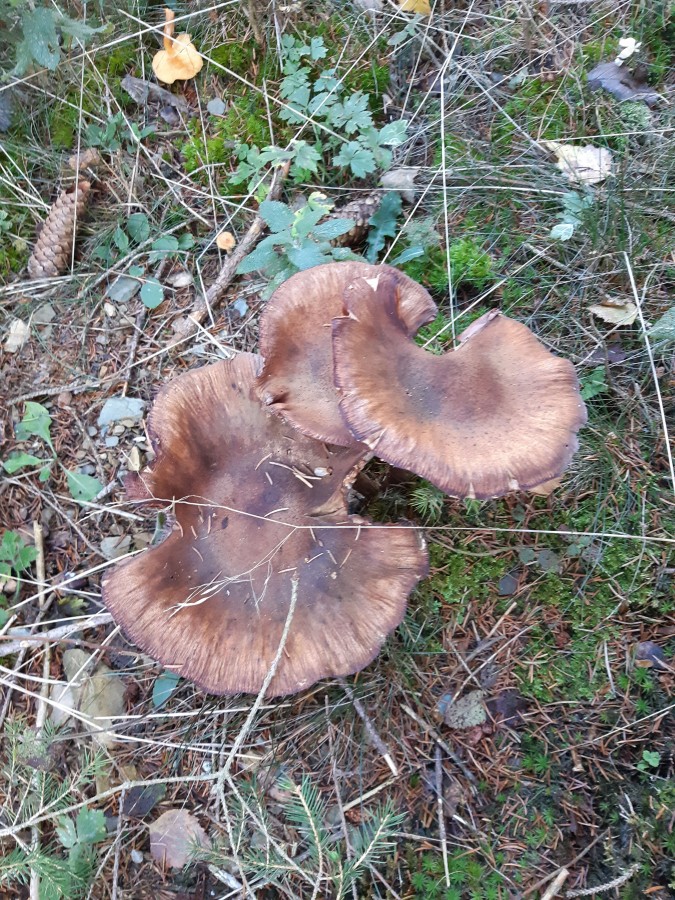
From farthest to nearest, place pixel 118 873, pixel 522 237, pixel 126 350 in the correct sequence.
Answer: pixel 126 350 < pixel 522 237 < pixel 118 873

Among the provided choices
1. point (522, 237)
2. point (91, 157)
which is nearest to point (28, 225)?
point (91, 157)

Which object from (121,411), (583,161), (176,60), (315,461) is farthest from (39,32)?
→ (583,161)

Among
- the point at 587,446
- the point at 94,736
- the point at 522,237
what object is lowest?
the point at 94,736

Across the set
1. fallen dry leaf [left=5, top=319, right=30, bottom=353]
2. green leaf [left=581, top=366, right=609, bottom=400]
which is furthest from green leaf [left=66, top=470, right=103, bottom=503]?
green leaf [left=581, top=366, right=609, bottom=400]

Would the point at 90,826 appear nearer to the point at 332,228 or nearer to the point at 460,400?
the point at 460,400

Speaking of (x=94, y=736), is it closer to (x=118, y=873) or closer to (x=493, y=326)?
(x=118, y=873)

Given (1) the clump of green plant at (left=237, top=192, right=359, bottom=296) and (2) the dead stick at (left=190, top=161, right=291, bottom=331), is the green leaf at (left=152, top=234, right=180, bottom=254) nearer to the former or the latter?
(2) the dead stick at (left=190, top=161, right=291, bottom=331)
